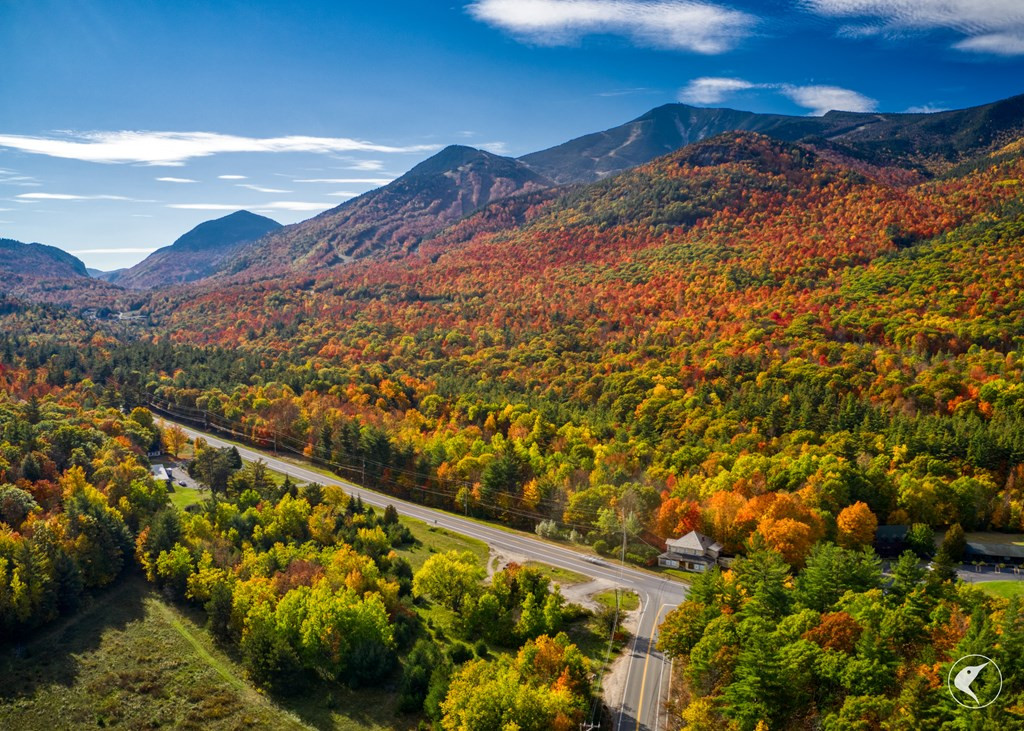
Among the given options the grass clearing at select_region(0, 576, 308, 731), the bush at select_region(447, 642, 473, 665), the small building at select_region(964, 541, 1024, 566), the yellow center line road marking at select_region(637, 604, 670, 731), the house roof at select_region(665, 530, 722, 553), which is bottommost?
the grass clearing at select_region(0, 576, 308, 731)

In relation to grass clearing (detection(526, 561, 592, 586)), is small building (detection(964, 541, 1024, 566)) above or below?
above

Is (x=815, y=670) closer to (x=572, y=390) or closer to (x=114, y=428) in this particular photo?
(x=572, y=390)

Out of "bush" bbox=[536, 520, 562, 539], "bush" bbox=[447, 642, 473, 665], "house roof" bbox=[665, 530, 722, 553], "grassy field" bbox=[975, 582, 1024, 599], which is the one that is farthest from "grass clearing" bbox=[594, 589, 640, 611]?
"grassy field" bbox=[975, 582, 1024, 599]

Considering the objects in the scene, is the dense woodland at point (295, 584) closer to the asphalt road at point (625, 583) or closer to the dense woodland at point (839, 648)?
the asphalt road at point (625, 583)

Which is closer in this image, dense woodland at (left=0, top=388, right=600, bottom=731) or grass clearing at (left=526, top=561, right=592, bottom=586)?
dense woodland at (left=0, top=388, right=600, bottom=731)

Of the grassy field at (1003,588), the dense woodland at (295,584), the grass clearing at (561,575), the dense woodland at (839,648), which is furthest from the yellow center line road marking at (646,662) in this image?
the grassy field at (1003,588)

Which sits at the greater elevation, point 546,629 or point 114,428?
point 114,428

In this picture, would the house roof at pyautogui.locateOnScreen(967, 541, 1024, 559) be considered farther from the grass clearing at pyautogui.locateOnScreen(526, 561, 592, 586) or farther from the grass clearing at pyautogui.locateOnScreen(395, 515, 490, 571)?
the grass clearing at pyautogui.locateOnScreen(395, 515, 490, 571)

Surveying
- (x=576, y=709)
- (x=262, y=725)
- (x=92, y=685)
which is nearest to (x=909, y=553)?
(x=576, y=709)
